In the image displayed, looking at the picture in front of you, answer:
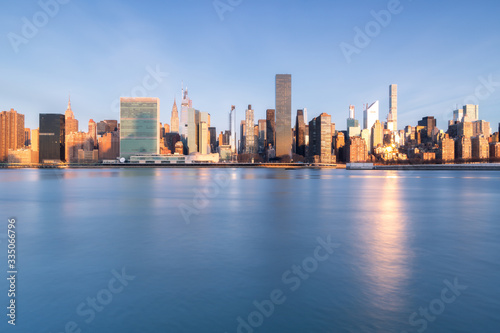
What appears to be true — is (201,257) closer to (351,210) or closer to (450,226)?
(450,226)

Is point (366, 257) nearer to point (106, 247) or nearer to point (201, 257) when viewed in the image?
point (201, 257)

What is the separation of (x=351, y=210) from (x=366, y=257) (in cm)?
2467

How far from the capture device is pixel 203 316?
12.7m

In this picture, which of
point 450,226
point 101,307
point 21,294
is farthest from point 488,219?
point 21,294

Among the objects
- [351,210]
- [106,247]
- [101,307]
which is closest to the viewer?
[101,307]

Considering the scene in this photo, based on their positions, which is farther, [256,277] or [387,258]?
[387,258]

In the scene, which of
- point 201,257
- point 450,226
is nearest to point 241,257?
point 201,257

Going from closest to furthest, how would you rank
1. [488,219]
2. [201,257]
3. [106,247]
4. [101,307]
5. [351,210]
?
[101,307] < [201,257] < [106,247] < [488,219] < [351,210]

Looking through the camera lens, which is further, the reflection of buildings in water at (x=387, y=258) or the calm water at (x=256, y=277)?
the reflection of buildings in water at (x=387, y=258)

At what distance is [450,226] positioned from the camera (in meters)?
32.2

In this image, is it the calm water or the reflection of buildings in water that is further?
the reflection of buildings in water

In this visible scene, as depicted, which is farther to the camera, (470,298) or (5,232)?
(5,232)

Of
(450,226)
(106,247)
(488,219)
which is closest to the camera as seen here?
(106,247)

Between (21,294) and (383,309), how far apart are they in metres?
15.0
